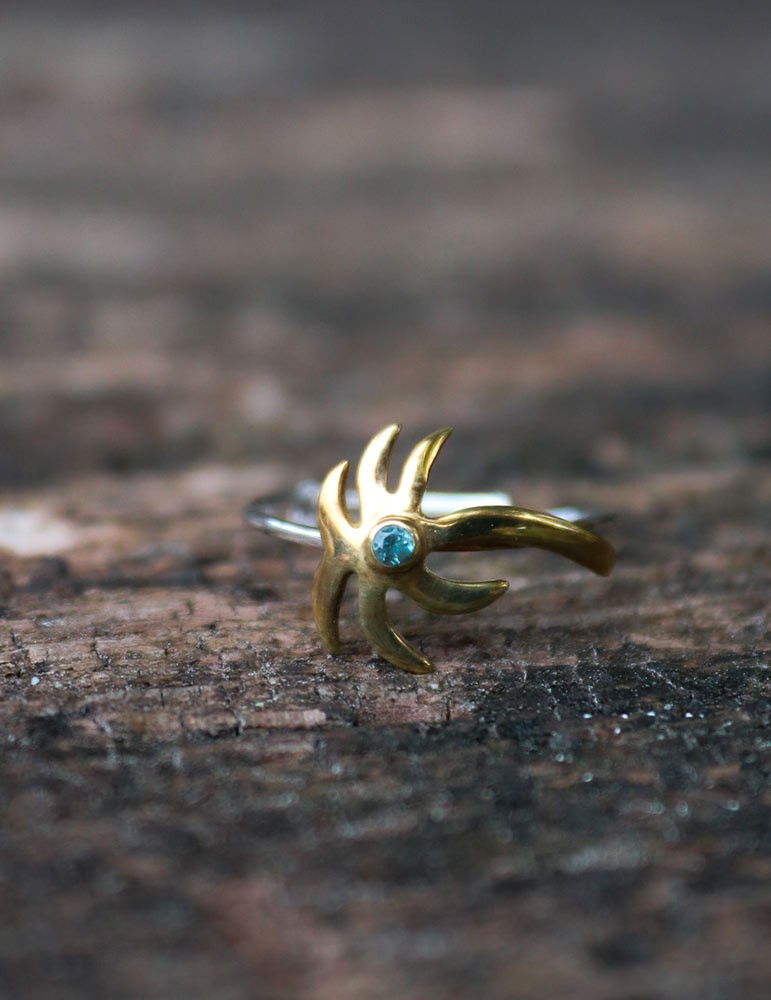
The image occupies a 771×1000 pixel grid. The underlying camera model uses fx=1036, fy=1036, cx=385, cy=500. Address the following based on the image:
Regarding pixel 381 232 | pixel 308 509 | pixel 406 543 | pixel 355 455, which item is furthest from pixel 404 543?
pixel 381 232

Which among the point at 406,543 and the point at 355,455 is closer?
the point at 406,543

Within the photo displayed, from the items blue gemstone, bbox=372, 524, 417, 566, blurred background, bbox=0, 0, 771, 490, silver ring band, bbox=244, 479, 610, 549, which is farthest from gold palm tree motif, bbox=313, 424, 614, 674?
blurred background, bbox=0, 0, 771, 490

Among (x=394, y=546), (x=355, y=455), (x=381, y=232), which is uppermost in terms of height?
(x=381, y=232)

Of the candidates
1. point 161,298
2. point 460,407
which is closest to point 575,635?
point 460,407

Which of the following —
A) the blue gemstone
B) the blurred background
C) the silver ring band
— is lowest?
the blue gemstone

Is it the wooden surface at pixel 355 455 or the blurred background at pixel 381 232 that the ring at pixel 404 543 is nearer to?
the wooden surface at pixel 355 455

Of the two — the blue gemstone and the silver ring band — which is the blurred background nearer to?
the silver ring band

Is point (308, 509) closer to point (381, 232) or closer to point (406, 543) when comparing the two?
point (406, 543)
